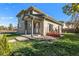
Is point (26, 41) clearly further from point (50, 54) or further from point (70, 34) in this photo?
point (70, 34)

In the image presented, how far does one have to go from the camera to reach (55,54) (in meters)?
3.09

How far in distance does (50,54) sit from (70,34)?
418 mm

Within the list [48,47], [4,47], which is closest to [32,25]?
[48,47]

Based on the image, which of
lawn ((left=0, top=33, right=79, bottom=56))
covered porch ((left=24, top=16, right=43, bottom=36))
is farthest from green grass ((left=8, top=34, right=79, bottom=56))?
covered porch ((left=24, top=16, right=43, bottom=36))

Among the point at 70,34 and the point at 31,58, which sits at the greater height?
the point at 70,34

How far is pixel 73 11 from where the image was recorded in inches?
125

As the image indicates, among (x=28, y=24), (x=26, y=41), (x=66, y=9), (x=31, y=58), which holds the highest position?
(x=66, y=9)

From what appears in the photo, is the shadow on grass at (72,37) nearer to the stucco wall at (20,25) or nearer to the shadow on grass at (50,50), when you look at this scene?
the shadow on grass at (50,50)

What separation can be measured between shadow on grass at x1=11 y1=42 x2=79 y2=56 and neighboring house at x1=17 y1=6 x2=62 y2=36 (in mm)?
196

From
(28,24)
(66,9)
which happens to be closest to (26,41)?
(28,24)

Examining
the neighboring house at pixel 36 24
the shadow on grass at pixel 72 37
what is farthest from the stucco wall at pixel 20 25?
the shadow on grass at pixel 72 37

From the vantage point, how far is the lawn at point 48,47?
10.2ft

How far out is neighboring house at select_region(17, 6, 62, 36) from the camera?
3.21 meters

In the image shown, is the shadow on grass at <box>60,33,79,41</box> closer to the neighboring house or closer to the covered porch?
the neighboring house
